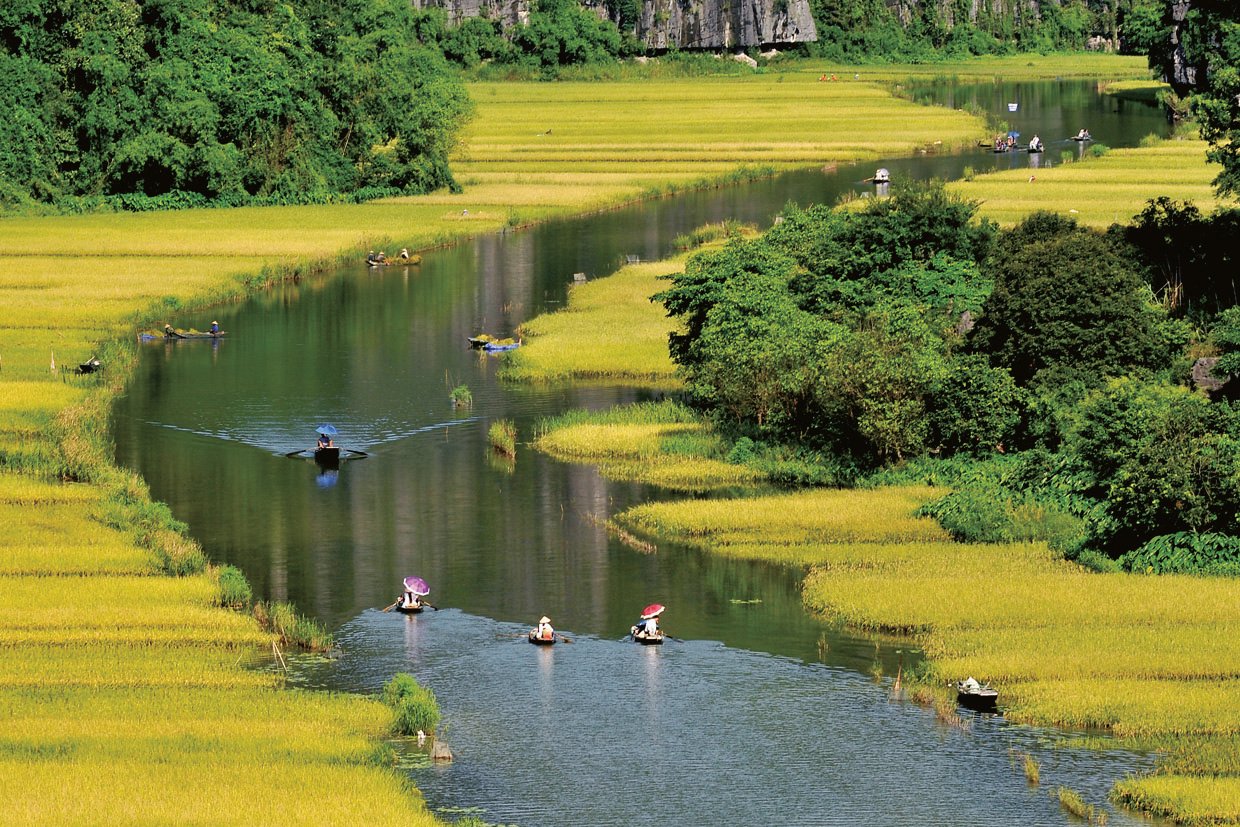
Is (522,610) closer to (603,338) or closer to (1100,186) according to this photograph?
(603,338)

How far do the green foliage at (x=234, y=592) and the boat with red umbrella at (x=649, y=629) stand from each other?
740 cm

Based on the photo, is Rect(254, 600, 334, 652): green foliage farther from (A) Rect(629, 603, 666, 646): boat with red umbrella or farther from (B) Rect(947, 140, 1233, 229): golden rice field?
(B) Rect(947, 140, 1233, 229): golden rice field

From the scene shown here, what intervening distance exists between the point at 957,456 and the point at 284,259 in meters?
41.2

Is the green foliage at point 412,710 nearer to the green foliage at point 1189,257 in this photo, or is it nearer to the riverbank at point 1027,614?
the riverbank at point 1027,614

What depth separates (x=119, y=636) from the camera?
3512 cm

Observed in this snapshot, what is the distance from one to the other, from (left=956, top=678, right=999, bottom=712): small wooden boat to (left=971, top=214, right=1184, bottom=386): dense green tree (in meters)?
16.6

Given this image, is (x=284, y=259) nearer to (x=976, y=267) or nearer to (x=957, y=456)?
(x=976, y=267)

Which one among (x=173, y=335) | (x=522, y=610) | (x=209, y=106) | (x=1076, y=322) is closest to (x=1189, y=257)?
(x=1076, y=322)

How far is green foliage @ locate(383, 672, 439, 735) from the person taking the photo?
3052 cm

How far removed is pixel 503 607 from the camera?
37.3m

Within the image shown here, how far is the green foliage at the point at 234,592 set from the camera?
37.3 m

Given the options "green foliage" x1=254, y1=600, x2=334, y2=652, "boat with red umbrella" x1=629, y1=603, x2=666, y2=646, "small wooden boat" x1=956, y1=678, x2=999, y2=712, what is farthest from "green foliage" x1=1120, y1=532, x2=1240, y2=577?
"green foliage" x1=254, y1=600, x2=334, y2=652

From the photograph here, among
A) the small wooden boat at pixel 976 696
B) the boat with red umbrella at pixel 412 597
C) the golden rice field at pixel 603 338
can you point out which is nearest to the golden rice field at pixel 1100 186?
the golden rice field at pixel 603 338

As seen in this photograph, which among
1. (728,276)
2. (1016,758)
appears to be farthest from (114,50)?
(1016,758)
